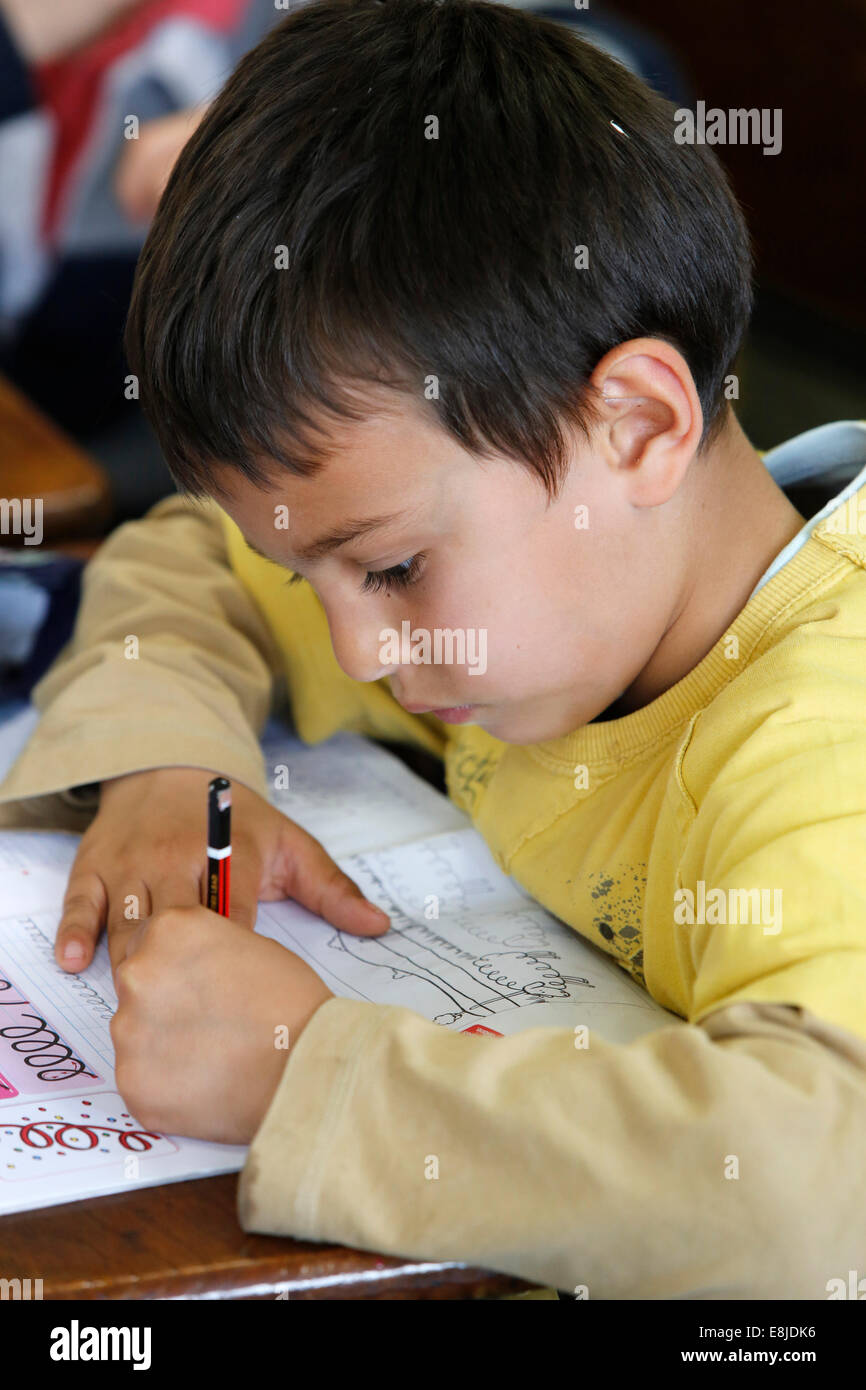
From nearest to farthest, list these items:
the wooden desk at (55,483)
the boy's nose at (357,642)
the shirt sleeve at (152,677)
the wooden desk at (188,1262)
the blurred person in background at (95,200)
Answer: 1. the wooden desk at (188,1262)
2. the boy's nose at (357,642)
3. the shirt sleeve at (152,677)
4. the wooden desk at (55,483)
5. the blurred person in background at (95,200)

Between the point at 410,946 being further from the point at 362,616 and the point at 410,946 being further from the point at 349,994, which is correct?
the point at 362,616

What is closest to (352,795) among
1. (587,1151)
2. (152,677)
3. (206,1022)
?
(152,677)

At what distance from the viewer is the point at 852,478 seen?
3.37 feet

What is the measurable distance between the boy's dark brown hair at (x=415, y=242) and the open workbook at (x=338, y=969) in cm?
29

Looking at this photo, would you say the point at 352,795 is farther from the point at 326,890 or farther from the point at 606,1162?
the point at 606,1162

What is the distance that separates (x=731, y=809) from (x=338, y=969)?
0.26m

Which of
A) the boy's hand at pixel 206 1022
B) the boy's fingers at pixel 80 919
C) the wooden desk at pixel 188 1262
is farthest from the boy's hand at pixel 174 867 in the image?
the wooden desk at pixel 188 1262

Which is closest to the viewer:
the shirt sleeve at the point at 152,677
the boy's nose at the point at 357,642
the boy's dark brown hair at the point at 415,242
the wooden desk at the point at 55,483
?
the boy's dark brown hair at the point at 415,242

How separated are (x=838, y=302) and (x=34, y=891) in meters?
3.41

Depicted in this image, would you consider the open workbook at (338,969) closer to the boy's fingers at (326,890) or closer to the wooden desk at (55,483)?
the boy's fingers at (326,890)

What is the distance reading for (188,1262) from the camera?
630 mm

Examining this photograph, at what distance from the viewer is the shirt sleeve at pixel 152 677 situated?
102cm

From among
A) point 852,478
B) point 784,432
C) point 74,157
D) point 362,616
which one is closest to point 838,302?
point 784,432

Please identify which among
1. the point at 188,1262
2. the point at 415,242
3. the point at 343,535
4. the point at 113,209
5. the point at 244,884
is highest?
the point at 113,209
